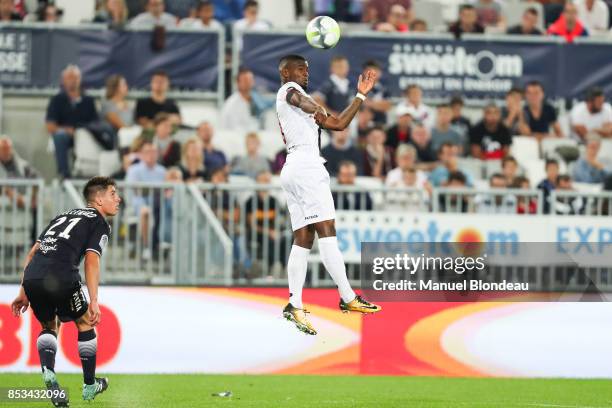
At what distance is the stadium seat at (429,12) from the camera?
2586 centimetres

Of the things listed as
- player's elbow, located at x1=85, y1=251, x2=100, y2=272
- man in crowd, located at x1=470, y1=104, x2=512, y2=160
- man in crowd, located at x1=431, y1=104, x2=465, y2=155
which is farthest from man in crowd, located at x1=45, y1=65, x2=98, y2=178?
player's elbow, located at x1=85, y1=251, x2=100, y2=272

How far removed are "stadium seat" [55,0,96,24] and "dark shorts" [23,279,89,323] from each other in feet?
39.2

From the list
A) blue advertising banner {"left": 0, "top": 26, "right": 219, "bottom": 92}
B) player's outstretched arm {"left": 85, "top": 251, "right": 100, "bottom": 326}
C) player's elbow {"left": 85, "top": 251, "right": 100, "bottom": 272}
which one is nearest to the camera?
player's outstretched arm {"left": 85, "top": 251, "right": 100, "bottom": 326}

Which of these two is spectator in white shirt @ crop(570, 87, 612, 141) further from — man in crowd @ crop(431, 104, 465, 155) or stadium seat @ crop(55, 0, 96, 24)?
stadium seat @ crop(55, 0, 96, 24)

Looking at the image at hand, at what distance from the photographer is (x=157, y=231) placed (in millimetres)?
19141

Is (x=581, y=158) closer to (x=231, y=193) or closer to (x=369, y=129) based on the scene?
(x=369, y=129)

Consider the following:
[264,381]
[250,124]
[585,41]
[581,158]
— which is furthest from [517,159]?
[264,381]

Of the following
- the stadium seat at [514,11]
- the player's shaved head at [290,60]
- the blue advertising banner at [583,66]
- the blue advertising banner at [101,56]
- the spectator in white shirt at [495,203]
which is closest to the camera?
the player's shaved head at [290,60]

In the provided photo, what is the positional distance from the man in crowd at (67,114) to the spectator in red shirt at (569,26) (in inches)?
337

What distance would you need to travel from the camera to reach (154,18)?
23484 mm

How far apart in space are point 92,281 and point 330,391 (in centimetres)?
404

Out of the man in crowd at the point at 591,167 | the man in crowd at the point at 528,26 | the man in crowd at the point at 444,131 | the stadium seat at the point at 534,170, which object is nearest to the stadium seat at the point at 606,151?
the man in crowd at the point at 591,167

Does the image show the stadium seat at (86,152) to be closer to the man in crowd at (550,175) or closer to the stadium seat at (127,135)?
the stadium seat at (127,135)

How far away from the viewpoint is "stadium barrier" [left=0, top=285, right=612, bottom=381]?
59.6 feet
